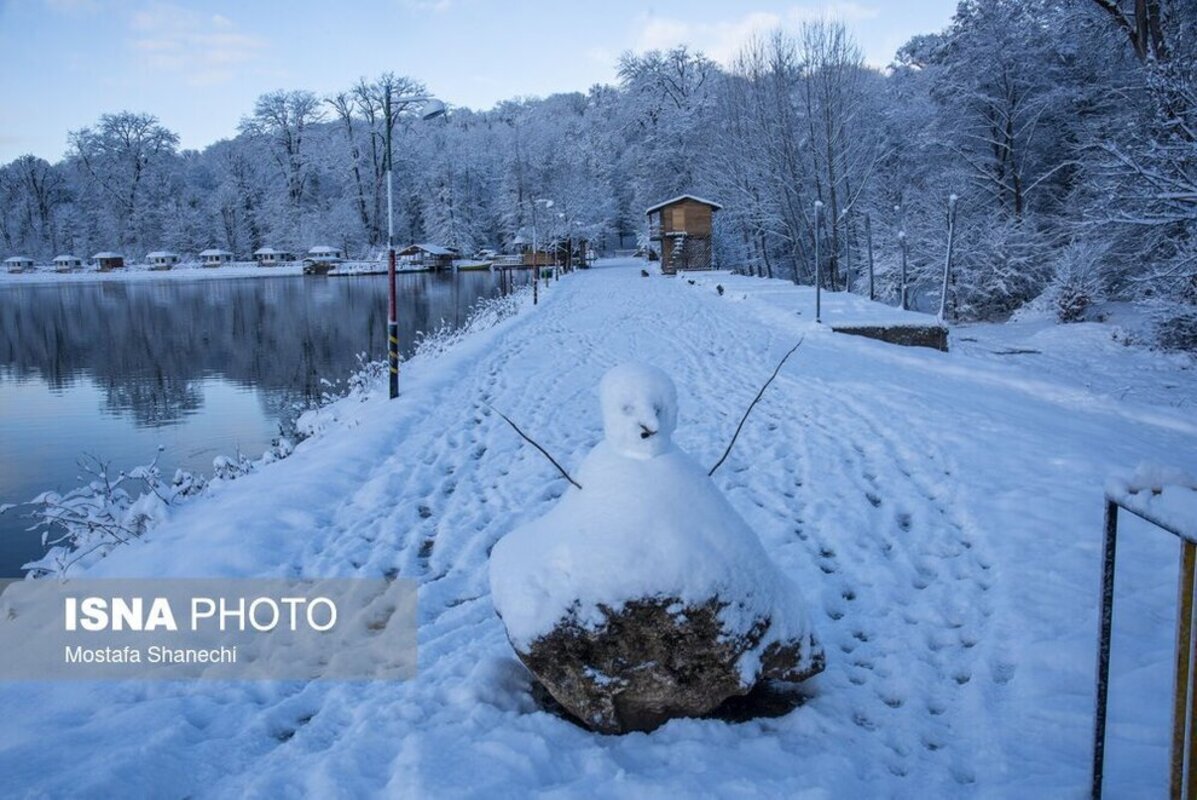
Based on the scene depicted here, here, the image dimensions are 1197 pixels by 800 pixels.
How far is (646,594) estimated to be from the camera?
9.64 feet

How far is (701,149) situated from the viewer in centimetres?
5084

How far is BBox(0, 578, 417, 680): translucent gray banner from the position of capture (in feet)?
12.5

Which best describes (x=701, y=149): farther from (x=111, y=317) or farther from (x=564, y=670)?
(x=564, y=670)

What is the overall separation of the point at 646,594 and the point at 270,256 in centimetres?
8191

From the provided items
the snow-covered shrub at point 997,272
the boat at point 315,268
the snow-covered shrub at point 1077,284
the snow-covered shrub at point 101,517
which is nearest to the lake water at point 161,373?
the snow-covered shrub at point 101,517

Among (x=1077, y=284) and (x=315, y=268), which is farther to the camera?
(x=315, y=268)

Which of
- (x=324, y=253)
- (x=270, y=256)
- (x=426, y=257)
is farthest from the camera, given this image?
(x=270, y=256)

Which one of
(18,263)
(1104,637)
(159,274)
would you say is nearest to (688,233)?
(1104,637)

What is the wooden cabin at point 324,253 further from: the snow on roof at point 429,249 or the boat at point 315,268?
the snow on roof at point 429,249

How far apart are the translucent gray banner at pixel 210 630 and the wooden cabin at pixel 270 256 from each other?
256ft

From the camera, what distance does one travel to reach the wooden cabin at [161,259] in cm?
7406

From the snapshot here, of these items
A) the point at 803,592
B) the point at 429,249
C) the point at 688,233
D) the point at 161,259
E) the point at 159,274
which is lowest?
the point at 803,592

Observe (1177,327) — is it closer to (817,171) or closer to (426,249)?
(817,171)

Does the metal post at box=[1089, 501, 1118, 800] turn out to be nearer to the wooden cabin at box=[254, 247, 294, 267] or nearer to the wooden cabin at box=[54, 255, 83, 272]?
the wooden cabin at box=[254, 247, 294, 267]
